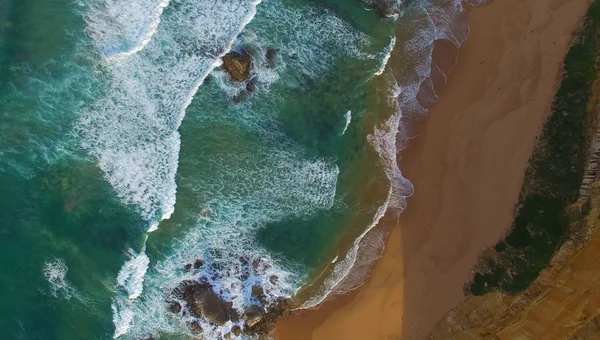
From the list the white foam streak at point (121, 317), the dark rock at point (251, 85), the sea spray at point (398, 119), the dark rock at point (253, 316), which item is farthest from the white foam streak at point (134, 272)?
the dark rock at point (251, 85)

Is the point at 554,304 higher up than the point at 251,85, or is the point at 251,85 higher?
the point at 554,304

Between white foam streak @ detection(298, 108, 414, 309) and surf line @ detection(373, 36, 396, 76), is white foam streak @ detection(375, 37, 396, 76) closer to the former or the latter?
surf line @ detection(373, 36, 396, 76)

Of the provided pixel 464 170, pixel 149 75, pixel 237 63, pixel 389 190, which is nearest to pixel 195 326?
pixel 389 190

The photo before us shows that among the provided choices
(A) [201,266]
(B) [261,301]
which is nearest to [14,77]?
(A) [201,266]

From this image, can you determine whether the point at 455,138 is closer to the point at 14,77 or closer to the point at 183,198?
the point at 183,198

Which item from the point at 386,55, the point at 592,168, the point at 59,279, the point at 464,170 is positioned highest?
the point at 592,168

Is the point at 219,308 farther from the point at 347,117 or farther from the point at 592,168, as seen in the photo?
the point at 592,168
